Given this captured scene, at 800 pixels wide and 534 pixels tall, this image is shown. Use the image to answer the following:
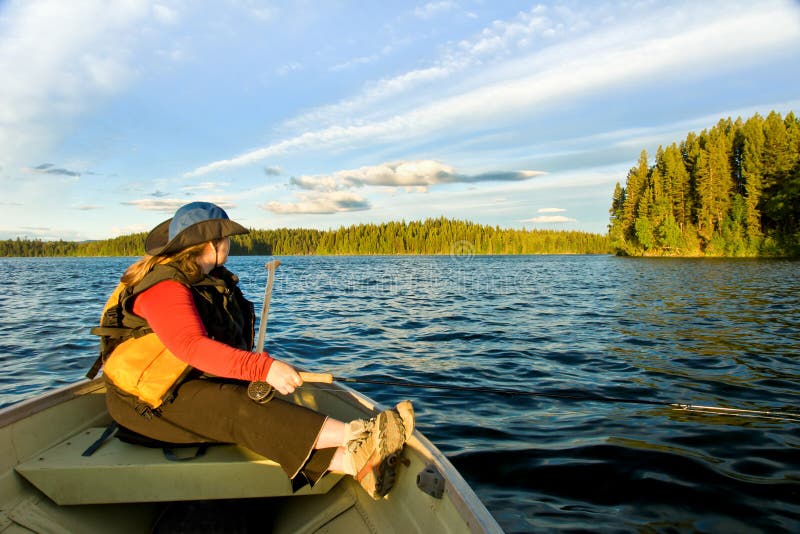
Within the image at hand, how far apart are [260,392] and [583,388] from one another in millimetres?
6284

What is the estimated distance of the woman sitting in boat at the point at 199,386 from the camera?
3.04m

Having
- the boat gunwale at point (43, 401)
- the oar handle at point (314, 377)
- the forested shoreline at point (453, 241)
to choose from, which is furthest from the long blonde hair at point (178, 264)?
the forested shoreline at point (453, 241)

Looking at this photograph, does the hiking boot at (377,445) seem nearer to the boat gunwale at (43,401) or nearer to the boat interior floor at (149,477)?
the boat interior floor at (149,477)

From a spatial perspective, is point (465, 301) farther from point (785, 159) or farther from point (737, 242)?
point (785, 159)

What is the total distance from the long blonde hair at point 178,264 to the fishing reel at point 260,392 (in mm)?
894

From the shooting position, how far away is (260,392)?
3.18 metres

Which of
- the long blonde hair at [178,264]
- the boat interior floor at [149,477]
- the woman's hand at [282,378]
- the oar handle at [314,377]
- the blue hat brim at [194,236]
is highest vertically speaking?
the blue hat brim at [194,236]

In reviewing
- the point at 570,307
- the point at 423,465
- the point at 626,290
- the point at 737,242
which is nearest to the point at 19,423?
the point at 423,465

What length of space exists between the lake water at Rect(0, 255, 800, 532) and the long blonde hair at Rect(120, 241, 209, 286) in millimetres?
3366

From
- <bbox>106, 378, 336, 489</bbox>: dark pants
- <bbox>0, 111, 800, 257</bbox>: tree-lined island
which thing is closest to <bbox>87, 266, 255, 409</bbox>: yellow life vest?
<bbox>106, 378, 336, 489</bbox>: dark pants

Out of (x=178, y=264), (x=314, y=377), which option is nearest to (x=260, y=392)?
(x=314, y=377)

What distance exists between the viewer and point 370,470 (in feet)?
10.5

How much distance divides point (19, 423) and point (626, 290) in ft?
88.0

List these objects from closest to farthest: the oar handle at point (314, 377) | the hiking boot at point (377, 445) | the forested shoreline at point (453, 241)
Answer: the hiking boot at point (377, 445), the oar handle at point (314, 377), the forested shoreline at point (453, 241)
